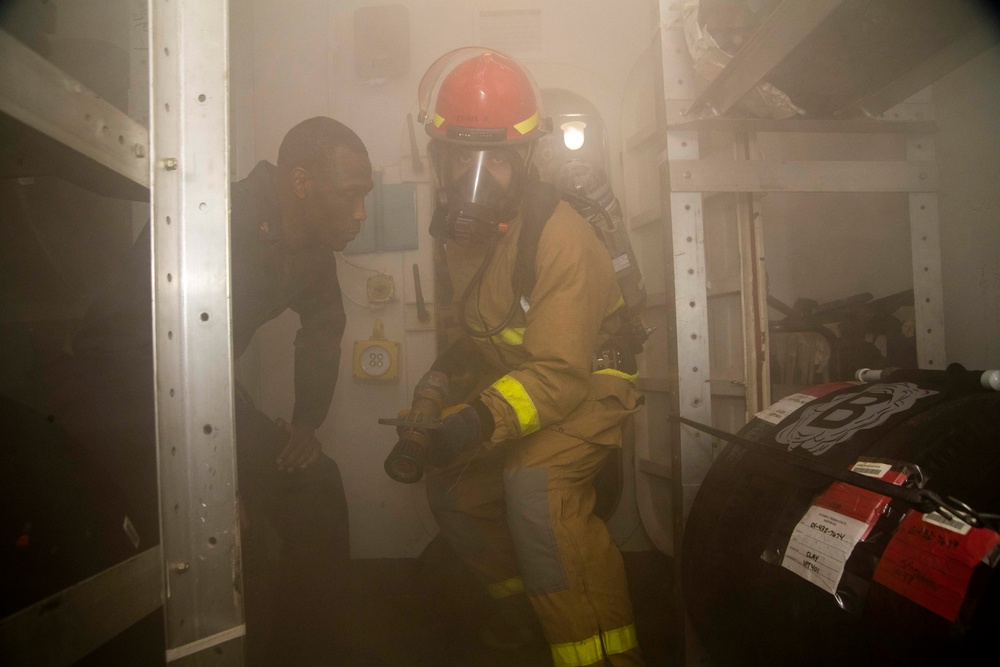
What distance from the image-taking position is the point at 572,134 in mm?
2641

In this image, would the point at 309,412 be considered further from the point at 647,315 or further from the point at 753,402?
the point at 753,402

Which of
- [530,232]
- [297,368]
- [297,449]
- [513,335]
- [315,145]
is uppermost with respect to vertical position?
[315,145]

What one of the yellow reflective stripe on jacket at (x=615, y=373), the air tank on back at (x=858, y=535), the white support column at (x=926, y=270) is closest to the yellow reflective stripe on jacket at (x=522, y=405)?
the yellow reflective stripe on jacket at (x=615, y=373)

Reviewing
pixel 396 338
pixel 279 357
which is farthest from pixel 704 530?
pixel 279 357

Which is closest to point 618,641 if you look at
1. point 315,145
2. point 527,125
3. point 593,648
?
point 593,648

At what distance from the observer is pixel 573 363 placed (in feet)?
5.39

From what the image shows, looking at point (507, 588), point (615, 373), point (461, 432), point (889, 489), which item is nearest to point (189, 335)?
point (461, 432)

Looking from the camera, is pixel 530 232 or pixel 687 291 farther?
pixel 530 232

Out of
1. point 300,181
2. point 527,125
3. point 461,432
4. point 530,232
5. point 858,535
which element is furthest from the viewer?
point 300,181

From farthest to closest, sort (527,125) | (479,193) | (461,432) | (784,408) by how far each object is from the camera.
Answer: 1. (527,125)
2. (479,193)
3. (461,432)
4. (784,408)

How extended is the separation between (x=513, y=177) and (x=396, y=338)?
3.35 feet

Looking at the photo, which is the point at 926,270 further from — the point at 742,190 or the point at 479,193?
the point at 479,193

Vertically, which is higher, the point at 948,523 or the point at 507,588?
the point at 948,523

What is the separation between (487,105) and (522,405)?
1135 mm
